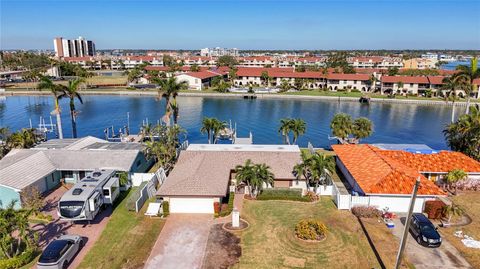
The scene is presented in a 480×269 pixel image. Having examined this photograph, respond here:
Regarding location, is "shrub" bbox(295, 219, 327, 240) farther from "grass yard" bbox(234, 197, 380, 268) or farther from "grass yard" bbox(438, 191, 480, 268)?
"grass yard" bbox(438, 191, 480, 268)

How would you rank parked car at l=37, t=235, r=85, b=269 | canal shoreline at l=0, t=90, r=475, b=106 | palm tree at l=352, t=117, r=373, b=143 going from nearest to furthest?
parked car at l=37, t=235, r=85, b=269, palm tree at l=352, t=117, r=373, b=143, canal shoreline at l=0, t=90, r=475, b=106

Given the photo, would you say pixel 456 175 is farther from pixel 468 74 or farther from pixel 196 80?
pixel 196 80

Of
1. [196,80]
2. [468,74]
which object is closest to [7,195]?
[468,74]

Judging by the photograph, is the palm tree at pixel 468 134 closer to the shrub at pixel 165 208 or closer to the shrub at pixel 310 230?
the shrub at pixel 310 230

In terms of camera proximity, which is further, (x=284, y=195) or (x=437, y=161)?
(x=437, y=161)

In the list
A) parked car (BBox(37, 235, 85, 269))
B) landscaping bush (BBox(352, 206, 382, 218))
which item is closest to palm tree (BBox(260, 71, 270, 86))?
landscaping bush (BBox(352, 206, 382, 218))

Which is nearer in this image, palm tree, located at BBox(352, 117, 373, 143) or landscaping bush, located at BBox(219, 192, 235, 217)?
landscaping bush, located at BBox(219, 192, 235, 217)

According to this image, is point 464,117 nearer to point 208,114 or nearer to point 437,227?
point 437,227

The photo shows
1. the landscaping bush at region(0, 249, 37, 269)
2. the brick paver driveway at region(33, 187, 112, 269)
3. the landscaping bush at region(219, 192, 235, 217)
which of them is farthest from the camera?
the landscaping bush at region(219, 192, 235, 217)
